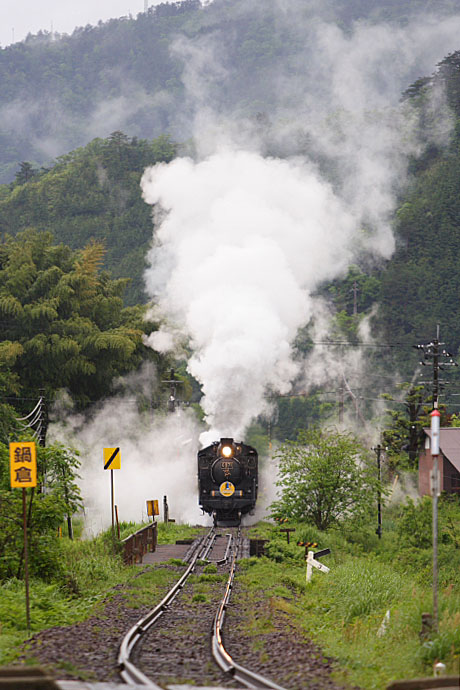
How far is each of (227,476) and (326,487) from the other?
3541mm

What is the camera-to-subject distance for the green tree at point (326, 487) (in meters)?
26.9

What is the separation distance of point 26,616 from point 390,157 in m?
86.1

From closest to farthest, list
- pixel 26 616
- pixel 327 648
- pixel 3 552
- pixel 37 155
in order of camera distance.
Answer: pixel 327 648 < pixel 26 616 < pixel 3 552 < pixel 37 155

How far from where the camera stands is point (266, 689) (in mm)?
8211

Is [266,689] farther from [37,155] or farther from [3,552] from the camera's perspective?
[37,155]

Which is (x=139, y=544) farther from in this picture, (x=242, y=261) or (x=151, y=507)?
(x=242, y=261)

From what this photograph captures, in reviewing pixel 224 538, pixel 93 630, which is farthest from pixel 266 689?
pixel 224 538

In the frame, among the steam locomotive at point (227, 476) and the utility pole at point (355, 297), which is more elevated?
the utility pole at point (355, 297)

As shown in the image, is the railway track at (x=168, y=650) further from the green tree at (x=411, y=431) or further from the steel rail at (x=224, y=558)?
the green tree at (x=411, y=431)

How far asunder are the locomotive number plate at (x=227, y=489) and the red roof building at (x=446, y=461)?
25.4 ft

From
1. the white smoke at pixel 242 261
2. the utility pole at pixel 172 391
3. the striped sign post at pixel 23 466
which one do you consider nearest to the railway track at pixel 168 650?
the striped sign post at pixel 23 466

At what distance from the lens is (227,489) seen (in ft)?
94.6

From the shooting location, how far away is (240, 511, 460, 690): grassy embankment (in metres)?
9.21

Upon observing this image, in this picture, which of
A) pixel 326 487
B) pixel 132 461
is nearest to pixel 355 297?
pixel 132 461
